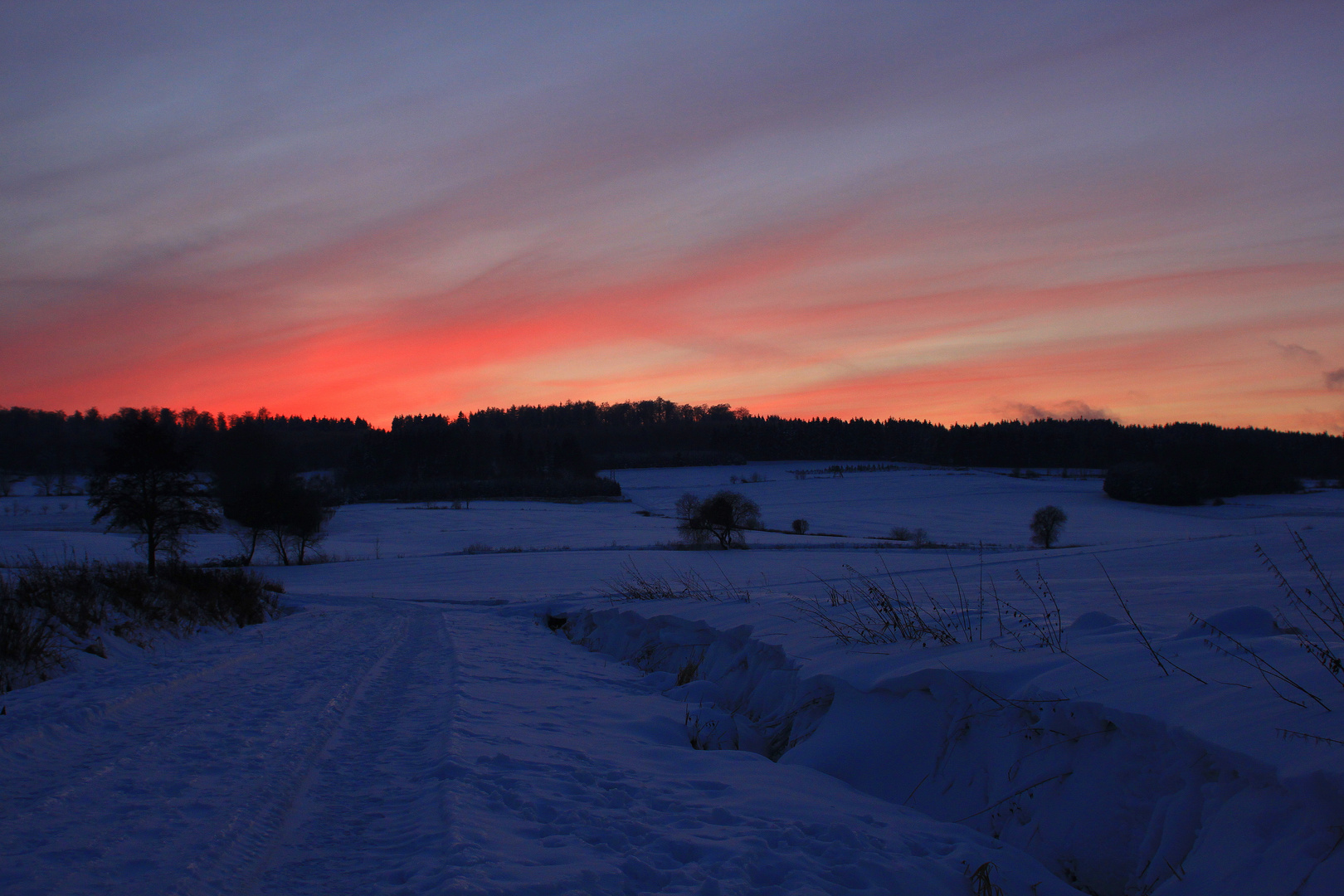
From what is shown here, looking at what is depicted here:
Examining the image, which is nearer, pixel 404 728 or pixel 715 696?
pixel 404 728

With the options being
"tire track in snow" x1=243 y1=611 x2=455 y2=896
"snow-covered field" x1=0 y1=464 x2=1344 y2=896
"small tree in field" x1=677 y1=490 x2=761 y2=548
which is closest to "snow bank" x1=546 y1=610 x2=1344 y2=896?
"snow-covered field" x1=0 y1=464 x2=1344 y2=896

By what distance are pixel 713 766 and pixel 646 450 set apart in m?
139

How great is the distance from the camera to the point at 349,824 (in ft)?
13.4

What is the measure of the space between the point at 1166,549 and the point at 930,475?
257 ft

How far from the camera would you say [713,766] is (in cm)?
535

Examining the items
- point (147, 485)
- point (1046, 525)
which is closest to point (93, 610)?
point (147, 485)

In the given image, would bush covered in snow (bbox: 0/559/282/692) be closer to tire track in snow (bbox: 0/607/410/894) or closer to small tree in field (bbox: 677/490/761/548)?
tire track in snow (bbox: 0/607/410/894)

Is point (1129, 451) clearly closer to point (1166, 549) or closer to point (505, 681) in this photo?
point (1166, 549)

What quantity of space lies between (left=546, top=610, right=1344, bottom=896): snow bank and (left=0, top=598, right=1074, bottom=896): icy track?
0.27 meters

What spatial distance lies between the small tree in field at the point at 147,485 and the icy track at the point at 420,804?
33.0 m

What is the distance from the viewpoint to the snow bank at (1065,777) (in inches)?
123

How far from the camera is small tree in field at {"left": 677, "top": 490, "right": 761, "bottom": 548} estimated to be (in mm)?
49688

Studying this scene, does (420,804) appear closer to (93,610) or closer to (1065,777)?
(1065,777)

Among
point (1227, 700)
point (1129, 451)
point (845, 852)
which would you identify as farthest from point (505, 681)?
point (1129, 451)
